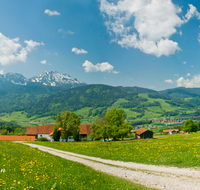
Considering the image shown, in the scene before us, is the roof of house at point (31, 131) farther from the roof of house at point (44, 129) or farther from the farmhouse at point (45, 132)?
the roof of house at point (44, 129)

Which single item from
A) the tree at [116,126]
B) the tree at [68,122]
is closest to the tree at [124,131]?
the tree at [116,126]

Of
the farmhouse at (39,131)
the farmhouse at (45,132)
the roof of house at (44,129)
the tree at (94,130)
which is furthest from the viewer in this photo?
the roof of house at (44,129)

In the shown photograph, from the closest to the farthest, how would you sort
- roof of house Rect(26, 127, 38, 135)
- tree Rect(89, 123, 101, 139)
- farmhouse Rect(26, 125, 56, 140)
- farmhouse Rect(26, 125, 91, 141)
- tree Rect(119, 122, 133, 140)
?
1. tree Rect(119, 122, 133, 140)
2. tree Rect(89, 123, 101, 139)
3. farmhouse Rect(26, 125, 91, 141)
4. roof of house Rect(26, 127, 38, 135)
5. farmhouse Rect(26, 125, 56, 140)

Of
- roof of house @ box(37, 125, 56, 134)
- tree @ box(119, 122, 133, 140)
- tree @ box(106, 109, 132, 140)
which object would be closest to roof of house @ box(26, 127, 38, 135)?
roof of house @ box(37, 125, 56, 134)

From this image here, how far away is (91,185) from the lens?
10805mm

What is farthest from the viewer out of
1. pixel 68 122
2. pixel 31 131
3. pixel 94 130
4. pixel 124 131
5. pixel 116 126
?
pixel 31 131

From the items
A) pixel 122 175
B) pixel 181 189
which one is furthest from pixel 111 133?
pixel 181 189

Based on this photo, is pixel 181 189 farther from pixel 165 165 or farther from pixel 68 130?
pixel 68 130

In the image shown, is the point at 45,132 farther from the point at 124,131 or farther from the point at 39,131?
the point at 124,131

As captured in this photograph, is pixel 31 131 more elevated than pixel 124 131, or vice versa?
pixel 124 131

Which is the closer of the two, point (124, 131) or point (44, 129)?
point (124, 131)

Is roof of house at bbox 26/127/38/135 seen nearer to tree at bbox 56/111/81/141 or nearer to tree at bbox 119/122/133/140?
tree at bbox 56/111/81/141

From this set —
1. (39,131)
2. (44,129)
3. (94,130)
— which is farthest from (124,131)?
(39,131)

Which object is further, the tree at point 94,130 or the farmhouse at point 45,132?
the farmhouse at point 45,132
